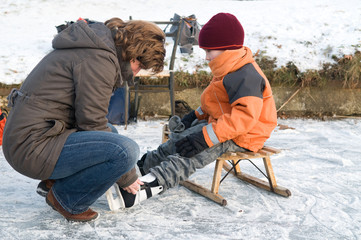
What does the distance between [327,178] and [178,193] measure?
4.02 feet

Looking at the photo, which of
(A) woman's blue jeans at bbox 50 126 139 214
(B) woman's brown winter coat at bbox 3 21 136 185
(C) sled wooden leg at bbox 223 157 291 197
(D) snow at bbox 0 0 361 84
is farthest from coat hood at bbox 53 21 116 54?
(D) snow at bbox 0 0 361 84

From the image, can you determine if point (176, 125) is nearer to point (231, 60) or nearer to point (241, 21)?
point (231, 60)

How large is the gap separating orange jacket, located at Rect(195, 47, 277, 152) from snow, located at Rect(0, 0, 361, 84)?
3228 millimetres

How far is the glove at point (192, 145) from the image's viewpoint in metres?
2.36

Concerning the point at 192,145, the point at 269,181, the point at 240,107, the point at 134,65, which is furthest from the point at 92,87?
the point at 269,181

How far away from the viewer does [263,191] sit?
270 centimetres

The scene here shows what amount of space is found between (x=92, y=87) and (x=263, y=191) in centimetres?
153

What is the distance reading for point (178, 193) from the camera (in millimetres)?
2650

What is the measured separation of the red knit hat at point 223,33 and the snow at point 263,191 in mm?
1047

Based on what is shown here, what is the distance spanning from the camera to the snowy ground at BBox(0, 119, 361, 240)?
2.01 m

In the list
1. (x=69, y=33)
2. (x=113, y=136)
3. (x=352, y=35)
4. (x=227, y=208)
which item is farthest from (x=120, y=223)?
(x=352, y=35)

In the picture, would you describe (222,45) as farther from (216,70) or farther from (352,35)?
(352,35)

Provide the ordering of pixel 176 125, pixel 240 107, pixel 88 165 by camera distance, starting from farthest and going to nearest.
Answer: pixel 176 125 → pixel 240 107 → pixel 88 165

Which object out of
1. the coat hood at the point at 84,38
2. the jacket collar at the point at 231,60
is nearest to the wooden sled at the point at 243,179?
the jacket collar at the point at 231,60
